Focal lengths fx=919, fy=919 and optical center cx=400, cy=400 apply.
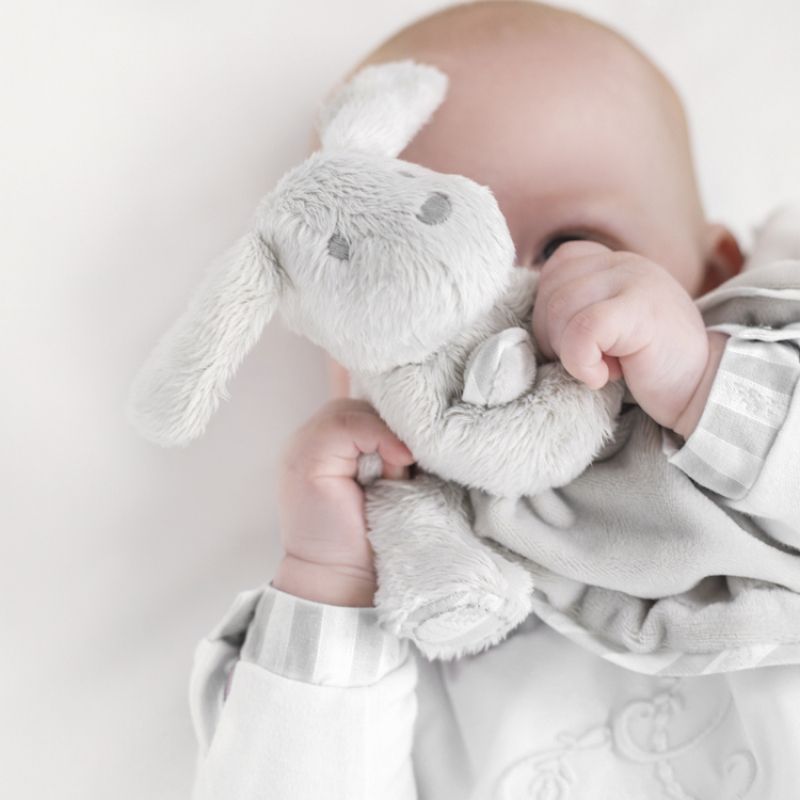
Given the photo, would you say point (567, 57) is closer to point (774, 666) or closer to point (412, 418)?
point (412, 418)

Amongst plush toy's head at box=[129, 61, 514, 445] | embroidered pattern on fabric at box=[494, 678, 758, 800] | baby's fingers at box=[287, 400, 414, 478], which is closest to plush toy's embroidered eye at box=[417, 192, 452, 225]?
plush toy's head at box=[129, 61, 514, 445]

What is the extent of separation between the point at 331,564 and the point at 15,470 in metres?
0.41

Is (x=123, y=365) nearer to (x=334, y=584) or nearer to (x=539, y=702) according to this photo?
(x=334, y=584)

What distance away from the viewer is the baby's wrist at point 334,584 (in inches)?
31.3

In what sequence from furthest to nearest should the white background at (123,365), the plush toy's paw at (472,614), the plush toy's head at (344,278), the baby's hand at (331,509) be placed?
the white background at (123,365) < the baby's hand at (331,509) < the plush toy's paw at (472,614) < the plush toy's head at (344,278)

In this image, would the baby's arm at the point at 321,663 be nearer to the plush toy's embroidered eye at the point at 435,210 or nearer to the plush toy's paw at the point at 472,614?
the plush toy's paw at the point at 472,614

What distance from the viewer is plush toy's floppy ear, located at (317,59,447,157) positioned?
69 cm

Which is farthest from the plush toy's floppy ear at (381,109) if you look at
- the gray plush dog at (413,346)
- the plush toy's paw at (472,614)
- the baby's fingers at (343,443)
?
the plush toy's paw at (472,614)

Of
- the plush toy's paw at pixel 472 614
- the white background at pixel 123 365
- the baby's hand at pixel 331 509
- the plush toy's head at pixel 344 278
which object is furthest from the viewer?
the white background at pixel 123 365

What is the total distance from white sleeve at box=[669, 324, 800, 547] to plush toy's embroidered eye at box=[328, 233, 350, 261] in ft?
0.95

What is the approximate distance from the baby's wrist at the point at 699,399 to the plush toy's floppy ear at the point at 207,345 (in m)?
0.32

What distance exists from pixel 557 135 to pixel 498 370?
0.35m

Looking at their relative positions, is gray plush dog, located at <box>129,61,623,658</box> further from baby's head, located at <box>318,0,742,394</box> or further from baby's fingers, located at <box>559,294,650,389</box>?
baby's head, located at <box>318,0,742,394</box>

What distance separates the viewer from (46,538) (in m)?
1.00
